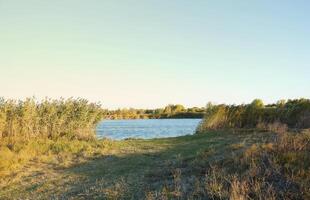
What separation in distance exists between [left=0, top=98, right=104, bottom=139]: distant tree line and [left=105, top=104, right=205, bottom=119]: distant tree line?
47289 mm

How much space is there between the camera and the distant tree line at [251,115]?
27281 mm

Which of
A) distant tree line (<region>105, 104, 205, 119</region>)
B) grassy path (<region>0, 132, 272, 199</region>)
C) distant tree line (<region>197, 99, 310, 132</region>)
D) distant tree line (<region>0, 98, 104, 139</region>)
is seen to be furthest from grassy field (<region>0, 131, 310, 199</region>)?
distant tree line (<region>105, 104, 205, 119</region>)

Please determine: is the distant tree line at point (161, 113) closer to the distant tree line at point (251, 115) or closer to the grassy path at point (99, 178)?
the distant tree line at point (251, 115)

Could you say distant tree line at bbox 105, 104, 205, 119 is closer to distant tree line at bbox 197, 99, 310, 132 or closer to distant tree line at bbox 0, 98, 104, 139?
distant tree line at bbox 197, 99, 310, 132

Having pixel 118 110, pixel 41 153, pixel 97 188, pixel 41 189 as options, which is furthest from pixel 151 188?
pixel 118 110

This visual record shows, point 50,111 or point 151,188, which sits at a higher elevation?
point 50,111

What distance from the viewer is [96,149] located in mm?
20281

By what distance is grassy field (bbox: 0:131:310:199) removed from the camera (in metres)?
8.10

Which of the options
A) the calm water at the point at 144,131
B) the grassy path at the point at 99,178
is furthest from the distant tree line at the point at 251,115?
the grassy path at the point at 99,178

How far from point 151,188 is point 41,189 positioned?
3622mm

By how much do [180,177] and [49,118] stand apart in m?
16.0

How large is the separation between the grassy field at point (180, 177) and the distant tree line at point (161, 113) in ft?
195

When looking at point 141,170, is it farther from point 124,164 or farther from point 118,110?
point 118,110

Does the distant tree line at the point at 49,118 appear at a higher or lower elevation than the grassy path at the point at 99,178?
higher
